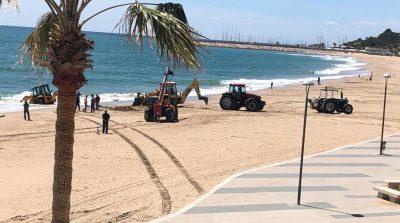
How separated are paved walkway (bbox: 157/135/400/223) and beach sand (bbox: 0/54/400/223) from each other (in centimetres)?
92

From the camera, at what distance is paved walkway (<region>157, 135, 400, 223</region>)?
10484 millimetres

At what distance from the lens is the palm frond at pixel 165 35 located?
568cm

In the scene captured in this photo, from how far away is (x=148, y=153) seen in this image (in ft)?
59.0

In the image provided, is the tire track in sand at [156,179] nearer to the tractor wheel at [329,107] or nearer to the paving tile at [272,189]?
the paving tile at [272,189]

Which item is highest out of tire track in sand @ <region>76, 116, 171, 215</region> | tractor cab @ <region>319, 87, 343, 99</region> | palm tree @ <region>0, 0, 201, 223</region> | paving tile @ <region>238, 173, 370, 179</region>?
palm tree @ <region>0, 0, 201, 223</region>

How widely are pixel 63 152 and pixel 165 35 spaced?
198 centimetres

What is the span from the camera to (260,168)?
15109 mm

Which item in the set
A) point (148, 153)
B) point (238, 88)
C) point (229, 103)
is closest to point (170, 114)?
point (229, 103)

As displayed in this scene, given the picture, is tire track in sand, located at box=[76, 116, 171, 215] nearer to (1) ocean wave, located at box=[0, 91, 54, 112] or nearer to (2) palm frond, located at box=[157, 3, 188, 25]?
(2) palm frond, located at box=[157, 3, 188, 25]

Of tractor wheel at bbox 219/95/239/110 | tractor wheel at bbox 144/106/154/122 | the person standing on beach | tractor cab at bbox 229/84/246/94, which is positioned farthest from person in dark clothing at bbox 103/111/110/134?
tractor cab at bbox 229/84/246/94

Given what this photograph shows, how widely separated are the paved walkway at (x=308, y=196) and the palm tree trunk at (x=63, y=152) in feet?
11.7

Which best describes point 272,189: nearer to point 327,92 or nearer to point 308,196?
point 308,196

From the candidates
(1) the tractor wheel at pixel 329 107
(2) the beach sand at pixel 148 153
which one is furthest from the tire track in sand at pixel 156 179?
(1) the tractor wheel at pixel 329 107

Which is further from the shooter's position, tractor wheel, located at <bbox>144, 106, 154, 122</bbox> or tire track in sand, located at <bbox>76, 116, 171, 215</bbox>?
tractor wheel, located at <bbox>144, 106, 154, 122</bbox>
